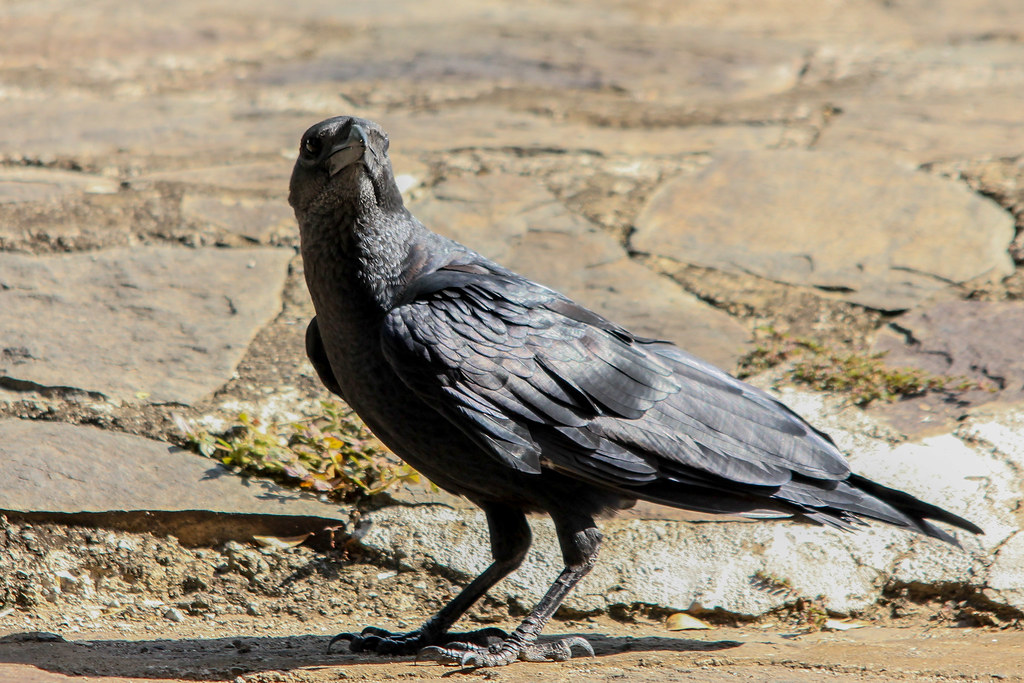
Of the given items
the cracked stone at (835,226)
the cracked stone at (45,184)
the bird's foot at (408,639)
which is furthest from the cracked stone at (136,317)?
the cracked stone at (835,226)

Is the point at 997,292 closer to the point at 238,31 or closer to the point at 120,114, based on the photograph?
the point at 120,114

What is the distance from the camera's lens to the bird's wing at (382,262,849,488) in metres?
2.28

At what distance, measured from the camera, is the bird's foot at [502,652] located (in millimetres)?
2338

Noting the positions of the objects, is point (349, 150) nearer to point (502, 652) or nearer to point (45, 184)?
point (502, 652)

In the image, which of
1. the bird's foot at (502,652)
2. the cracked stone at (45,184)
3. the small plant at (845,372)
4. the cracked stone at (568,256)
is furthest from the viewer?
the cracked stone at (45,184)

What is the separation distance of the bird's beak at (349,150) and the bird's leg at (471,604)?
33.4 inches

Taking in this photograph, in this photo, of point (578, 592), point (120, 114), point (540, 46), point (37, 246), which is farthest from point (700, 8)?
point (578, 592)

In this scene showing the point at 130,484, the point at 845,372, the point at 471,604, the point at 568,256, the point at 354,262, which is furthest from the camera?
the point at 568,256

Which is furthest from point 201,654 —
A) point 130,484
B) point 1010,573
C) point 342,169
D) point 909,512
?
point 1010,573

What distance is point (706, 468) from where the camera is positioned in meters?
2.39

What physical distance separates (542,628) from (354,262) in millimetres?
933

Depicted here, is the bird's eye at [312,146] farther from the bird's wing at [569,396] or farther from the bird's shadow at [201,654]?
the bird's shadow at [201,654]

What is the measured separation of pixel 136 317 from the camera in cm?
355

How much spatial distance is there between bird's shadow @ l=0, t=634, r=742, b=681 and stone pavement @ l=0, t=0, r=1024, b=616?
0.23 metres
